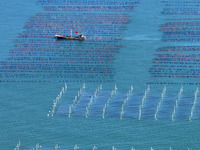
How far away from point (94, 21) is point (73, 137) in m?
61.8

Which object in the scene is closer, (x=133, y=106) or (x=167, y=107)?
(x=167, y=107)

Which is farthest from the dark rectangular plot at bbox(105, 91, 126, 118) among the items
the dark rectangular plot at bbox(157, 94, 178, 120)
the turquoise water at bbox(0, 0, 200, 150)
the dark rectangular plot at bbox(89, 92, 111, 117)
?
the dark rectangular plot at bbox(157, 94, 178, 120)

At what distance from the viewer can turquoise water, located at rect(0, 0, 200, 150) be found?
411ft

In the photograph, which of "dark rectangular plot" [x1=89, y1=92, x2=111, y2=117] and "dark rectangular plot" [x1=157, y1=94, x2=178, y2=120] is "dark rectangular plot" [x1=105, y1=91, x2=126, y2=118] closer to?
"dark rectangular plot" [x1=89, y1=92, x2=111, y2=117]

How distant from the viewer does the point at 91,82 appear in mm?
147125

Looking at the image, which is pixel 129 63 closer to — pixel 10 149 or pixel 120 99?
pixel 120 99

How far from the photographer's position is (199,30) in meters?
173

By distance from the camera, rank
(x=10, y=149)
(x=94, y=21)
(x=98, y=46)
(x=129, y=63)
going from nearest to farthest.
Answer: (x=10, y=149), (x=129, y=63), (x=98, y=46), (x=94, y=21)

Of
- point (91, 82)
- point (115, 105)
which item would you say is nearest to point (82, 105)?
point (115, 105)

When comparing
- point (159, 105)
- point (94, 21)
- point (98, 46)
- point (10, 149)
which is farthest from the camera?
point (94, 21)

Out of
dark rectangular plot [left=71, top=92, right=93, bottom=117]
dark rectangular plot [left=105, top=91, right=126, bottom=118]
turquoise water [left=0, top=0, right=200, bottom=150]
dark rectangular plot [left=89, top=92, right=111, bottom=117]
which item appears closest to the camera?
turquoise water [left=0, top=0, right=200, bottom=150]

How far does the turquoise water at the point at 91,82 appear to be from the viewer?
125 meters

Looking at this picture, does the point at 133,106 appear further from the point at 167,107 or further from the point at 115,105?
the point at 167,107

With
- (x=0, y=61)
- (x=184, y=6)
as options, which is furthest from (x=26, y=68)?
(x=184, y=6)
